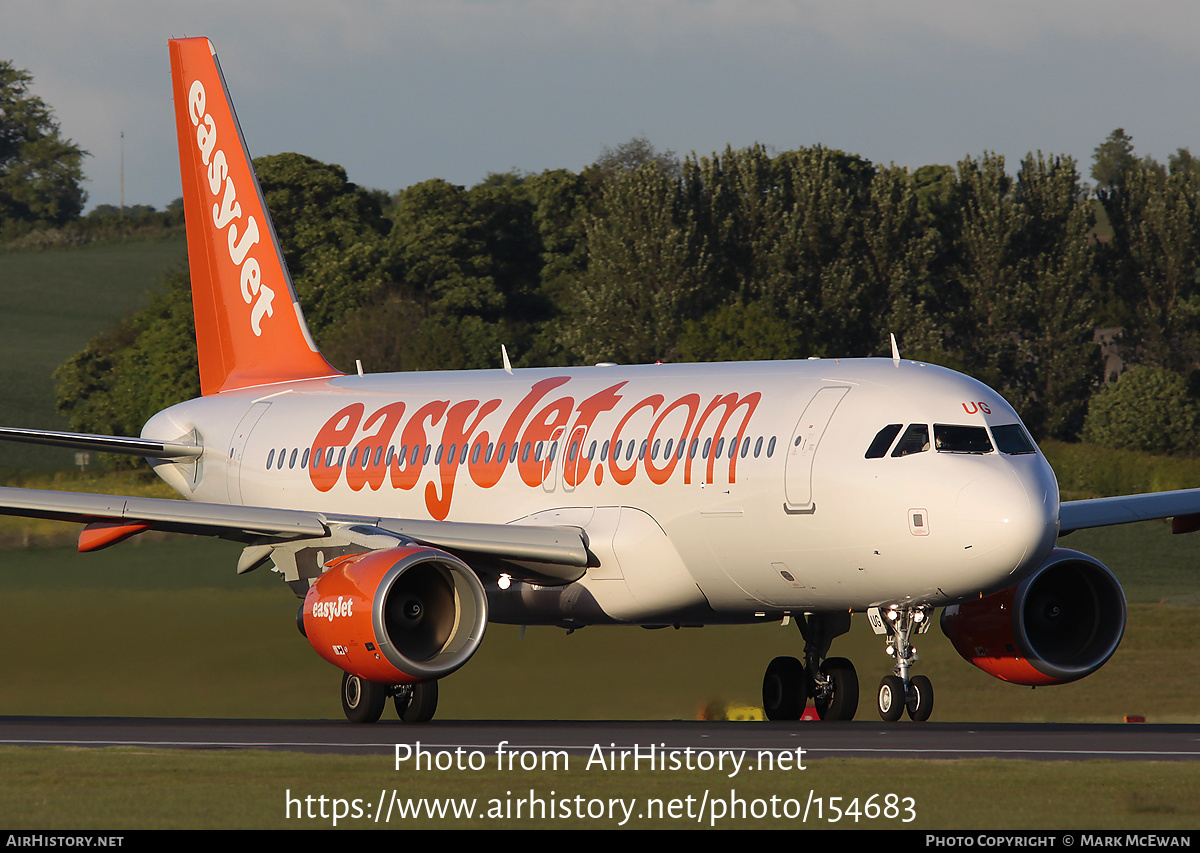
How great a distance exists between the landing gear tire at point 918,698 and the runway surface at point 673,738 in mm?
200

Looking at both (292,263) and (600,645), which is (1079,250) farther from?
(600,645)

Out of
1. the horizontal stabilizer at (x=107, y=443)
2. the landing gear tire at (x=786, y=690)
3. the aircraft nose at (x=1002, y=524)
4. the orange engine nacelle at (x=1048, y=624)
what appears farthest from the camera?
the horizontal stabilizer at (x=107, y=443)

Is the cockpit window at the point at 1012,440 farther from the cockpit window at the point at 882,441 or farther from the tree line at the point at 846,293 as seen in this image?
the tree line at the point at 846,293

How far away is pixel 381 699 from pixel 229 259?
11749 mm

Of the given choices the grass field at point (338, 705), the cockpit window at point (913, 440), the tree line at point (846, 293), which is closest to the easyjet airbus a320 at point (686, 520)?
the cockpit window at point (913, 440)

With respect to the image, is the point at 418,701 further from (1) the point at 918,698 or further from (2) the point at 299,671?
(1) the point at 918,698

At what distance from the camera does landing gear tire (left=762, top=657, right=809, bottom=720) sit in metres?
24.5

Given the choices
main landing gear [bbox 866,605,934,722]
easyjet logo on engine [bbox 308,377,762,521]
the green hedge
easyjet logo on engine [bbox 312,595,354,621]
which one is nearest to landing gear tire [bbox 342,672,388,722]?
easyjet logo on engine [bbox 312,595,354,621]

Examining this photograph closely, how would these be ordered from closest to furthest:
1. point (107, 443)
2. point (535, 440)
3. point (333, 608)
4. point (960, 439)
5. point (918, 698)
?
point (960, 439)
point (333, 608)
point (918, 698)
point (535, 440)
point (107, 443)

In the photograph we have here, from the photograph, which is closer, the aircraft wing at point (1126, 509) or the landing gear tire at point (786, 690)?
the aircraft wing at point (1126, 509)

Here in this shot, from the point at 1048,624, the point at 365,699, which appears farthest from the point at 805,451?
the point at 365,699

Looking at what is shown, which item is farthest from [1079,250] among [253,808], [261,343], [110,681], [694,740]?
[253,808]

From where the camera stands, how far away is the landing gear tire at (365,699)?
2364 centimetres

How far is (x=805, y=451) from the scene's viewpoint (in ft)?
69.4
